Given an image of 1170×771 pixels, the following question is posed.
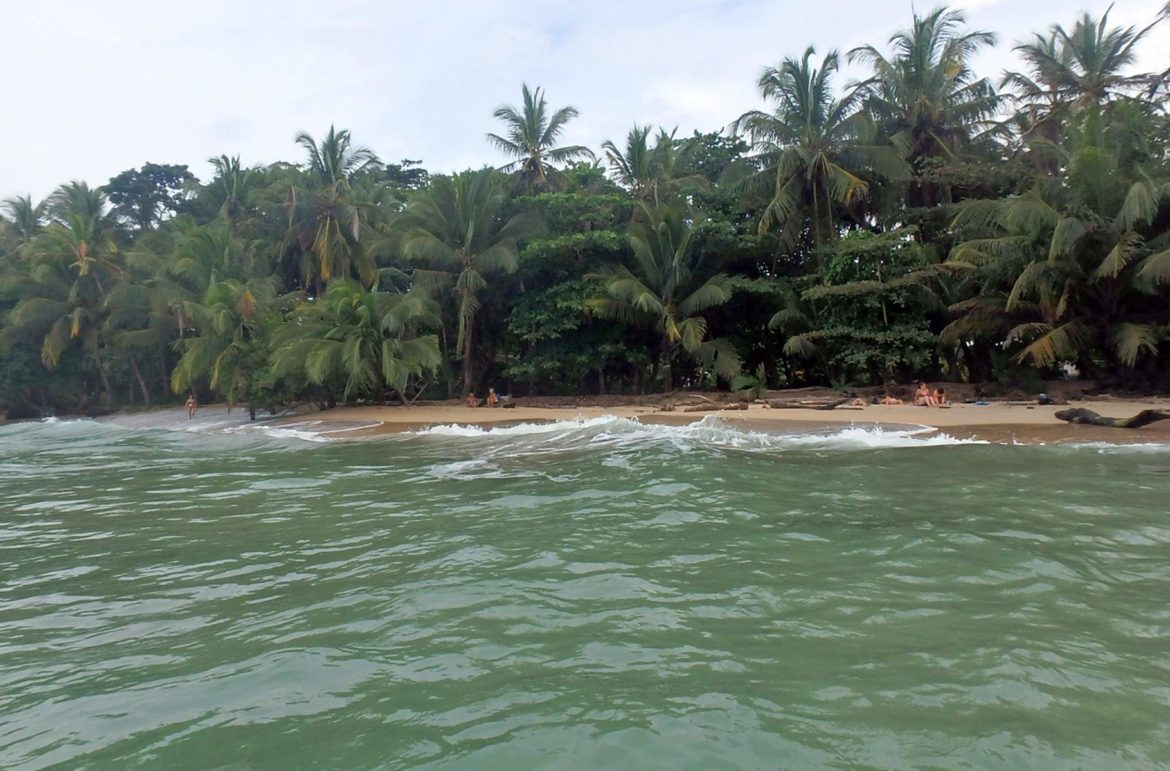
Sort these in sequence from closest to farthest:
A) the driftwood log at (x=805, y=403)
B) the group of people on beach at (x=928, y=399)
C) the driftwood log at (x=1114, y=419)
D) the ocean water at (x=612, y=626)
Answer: the ocean water at (x=612, y=626), the driftwood log at (x=1114, y=419), the group of people on beach at (x=928, y=399), the driftwood log at (x=805, y=403)

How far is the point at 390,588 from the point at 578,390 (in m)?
20.1

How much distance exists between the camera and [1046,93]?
21.5 m

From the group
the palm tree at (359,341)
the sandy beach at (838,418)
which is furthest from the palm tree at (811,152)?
the palm tree at (359,341)

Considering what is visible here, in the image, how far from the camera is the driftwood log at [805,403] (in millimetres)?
16547

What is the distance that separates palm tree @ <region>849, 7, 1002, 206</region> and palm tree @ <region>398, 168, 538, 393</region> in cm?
1138

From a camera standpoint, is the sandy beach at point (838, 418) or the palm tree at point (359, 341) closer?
the sandy beach at point (838, 418)

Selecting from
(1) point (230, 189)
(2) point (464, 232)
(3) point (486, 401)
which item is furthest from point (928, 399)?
(1) point (230, 189)

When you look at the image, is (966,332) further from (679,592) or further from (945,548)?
(679,592)

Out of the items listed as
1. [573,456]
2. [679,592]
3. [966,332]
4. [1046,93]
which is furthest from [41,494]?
[1046,93]

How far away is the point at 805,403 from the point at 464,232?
11.9 m

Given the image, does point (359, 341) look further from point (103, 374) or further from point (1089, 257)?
point (103, 374)

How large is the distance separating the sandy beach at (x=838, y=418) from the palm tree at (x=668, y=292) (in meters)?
2.64

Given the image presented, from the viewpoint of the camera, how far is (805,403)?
17.1m

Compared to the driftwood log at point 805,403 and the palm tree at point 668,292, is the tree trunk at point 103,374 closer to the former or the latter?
the palm tree at point 668,292
